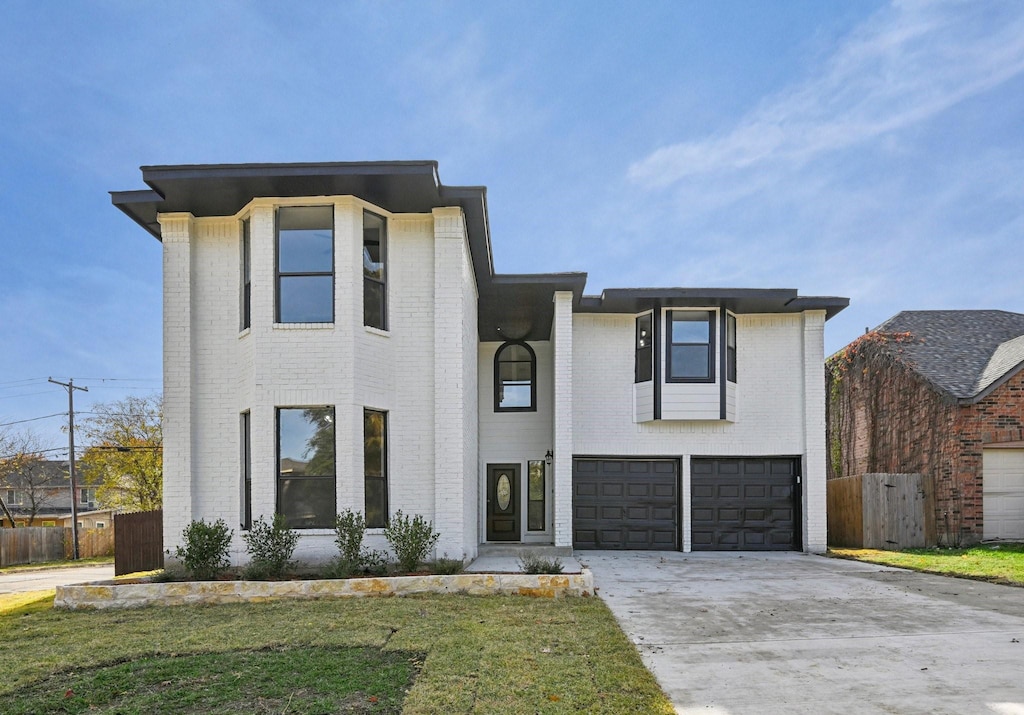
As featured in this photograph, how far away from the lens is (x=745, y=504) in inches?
594

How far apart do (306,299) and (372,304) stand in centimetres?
97

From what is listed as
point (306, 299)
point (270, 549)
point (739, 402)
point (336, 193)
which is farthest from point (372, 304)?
point (739, 402)

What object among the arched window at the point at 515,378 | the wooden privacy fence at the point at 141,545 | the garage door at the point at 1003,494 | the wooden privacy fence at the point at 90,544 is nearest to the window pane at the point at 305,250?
the wooden privacy fence at the point at 141,545

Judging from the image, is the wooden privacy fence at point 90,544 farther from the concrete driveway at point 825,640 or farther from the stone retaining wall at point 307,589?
the concrete driveway at point 825,640

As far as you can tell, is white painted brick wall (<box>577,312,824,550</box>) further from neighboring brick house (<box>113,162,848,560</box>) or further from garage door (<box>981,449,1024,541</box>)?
garage door (<box>981,449,1024,541</box>)

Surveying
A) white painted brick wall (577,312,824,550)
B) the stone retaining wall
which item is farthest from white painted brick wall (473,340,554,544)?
the stone retaining wall

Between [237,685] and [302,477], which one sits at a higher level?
[302,477]

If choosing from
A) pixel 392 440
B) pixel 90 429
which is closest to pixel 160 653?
pixel 392 440

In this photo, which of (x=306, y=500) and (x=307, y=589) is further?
(x=306, y=500)

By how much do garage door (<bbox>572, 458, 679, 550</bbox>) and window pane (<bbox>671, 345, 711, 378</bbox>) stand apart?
1.94m

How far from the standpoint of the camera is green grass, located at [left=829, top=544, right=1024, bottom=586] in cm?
1049

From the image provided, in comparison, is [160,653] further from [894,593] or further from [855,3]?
[855,3]

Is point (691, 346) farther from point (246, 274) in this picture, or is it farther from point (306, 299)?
point (246, 274)

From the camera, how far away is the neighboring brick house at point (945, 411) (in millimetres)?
14680
